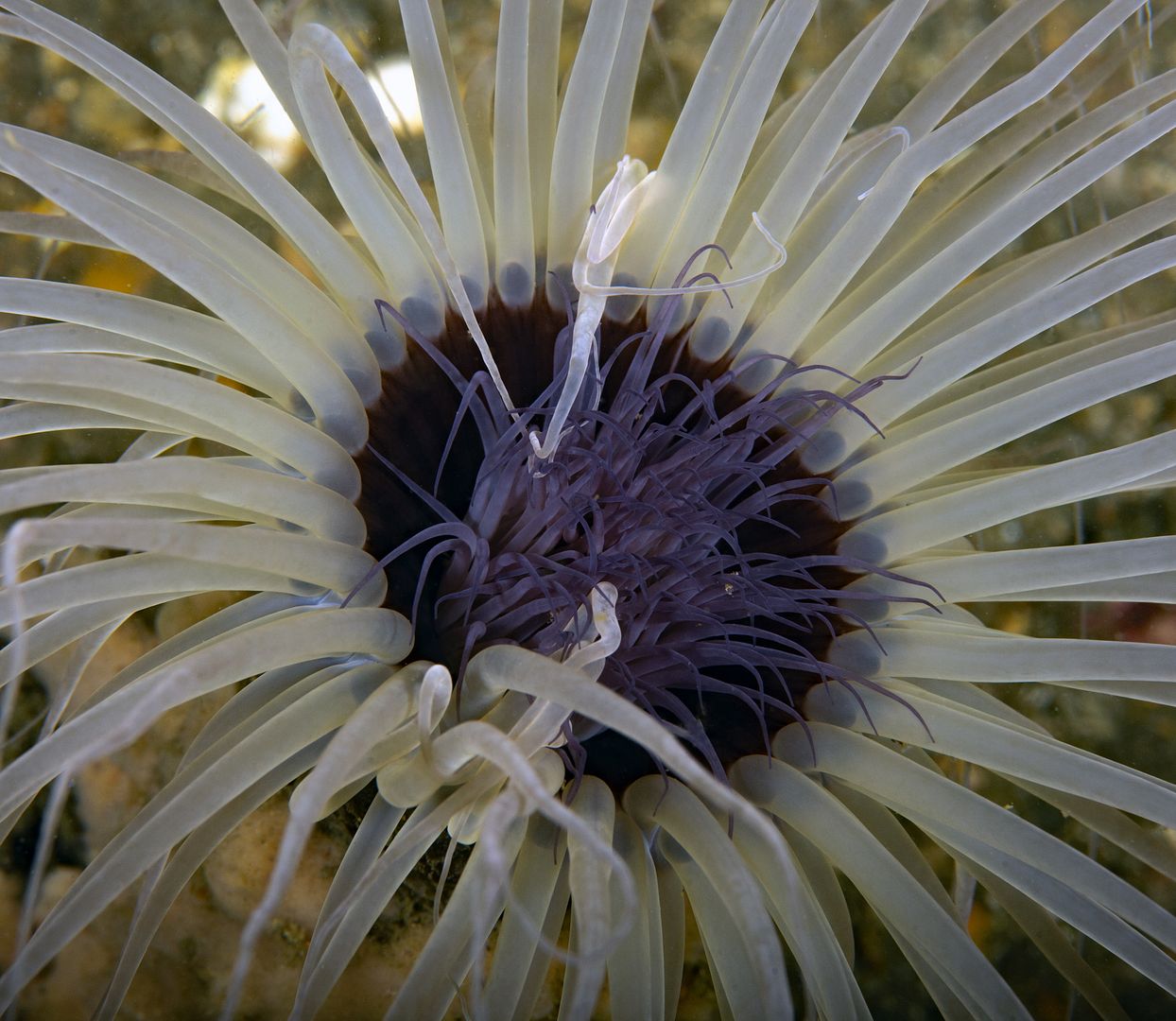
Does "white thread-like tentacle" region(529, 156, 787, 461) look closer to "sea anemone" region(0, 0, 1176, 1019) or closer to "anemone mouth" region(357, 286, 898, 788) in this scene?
"sea anemone" region(0, 0, 1176, 1019)

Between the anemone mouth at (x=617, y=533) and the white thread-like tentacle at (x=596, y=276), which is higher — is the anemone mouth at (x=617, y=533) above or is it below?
below

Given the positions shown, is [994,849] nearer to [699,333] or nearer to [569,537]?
[569,537]

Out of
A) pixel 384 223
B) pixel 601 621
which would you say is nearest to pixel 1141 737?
pixel 601 621

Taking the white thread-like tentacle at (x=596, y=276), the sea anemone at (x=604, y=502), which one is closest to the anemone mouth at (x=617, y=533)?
the sea anemone at (x=604, y=502)

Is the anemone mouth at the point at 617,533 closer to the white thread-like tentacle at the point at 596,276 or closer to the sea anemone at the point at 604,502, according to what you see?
the sea anemone at the point at 604,502

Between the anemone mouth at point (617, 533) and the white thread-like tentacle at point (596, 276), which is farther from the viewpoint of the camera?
the anemone mouth at point (617, 533)

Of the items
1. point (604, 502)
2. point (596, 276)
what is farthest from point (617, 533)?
point (596, 276)
